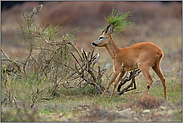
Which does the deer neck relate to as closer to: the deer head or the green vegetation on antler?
the deer head

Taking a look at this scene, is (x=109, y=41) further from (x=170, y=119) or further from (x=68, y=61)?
(x=170, y=119)

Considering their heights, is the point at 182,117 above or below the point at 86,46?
below

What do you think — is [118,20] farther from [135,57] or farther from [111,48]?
[135,57]

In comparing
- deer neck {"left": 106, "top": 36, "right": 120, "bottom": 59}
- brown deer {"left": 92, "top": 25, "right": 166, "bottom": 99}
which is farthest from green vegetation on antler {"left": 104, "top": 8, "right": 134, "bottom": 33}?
deer neck {"left": 106, "top": 36, "right": 120, "bottom": 59}

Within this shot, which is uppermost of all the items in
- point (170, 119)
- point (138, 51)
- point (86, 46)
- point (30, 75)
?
point (86, 46)

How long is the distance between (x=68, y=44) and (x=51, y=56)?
0.63m

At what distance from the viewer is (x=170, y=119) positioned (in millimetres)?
5180

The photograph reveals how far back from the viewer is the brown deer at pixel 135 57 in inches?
270

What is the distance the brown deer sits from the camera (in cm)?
685

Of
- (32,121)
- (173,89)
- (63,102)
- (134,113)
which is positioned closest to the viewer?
(32,121)

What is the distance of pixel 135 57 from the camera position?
706 cm

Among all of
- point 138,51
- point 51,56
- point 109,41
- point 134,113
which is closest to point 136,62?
point 138,51

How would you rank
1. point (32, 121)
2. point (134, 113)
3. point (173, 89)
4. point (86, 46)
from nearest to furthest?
point (32, 121), point (134, 113), point (173, 89), point (86, 46)

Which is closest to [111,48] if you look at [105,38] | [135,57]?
[105,38]
